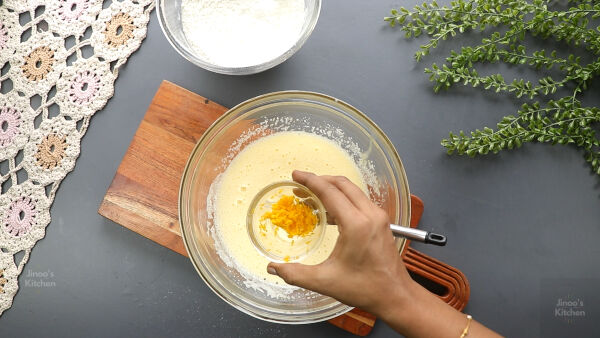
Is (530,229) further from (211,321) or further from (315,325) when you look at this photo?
(211,321)

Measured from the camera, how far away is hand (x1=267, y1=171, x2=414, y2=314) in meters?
1.13

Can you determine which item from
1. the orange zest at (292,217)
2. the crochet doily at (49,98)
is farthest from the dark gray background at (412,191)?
the orange zest at (292,217)

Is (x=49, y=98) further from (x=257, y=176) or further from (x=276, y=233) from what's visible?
(x=276, y=233)

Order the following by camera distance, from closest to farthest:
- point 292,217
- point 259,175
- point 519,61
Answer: point 292,217, point 259,175, point 519,61

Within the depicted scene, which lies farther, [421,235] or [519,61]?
[519,61]

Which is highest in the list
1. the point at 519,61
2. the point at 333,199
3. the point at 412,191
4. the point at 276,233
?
the point at 519,61

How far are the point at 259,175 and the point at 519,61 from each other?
3.55 ft

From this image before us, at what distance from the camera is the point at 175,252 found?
1741mm

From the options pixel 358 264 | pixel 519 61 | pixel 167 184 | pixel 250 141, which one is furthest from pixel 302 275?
pixel 519 61

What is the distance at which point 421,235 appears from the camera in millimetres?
1195

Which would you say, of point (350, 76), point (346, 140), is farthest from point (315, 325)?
point (350, 76)

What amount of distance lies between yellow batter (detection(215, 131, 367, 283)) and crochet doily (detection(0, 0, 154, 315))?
65 centimetres

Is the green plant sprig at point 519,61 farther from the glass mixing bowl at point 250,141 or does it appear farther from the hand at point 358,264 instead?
the hand at point 358,264

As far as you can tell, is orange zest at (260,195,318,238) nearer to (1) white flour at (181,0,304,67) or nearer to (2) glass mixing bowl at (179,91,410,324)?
(2) glass mixing bowl at (179,91,410,324)
